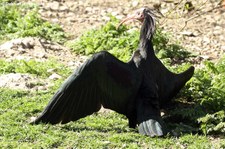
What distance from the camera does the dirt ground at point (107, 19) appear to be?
9.09m

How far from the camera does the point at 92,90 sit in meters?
6.43

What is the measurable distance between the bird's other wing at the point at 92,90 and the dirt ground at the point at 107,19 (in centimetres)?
155

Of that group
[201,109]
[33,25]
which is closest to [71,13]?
[33,25]

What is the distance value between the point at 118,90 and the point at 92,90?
26cm

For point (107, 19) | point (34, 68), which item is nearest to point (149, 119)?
point (34, 68)

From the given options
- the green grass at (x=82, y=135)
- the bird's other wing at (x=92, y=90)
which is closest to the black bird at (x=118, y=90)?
the bird's other wing at (x=92, y=90)

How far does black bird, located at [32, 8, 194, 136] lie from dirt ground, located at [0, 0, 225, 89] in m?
1.45

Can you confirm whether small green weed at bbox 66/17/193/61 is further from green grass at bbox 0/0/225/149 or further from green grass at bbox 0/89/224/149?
green grass at bbox 0/89/224/149

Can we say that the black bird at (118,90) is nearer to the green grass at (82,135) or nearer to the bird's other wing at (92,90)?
the bird's other wing at (92,90)

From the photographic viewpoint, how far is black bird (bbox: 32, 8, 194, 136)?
6.34 m

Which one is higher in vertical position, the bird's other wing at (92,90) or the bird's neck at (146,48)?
the bird's neck at (146,48)

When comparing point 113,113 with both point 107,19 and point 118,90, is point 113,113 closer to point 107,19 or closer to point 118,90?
point 118,90

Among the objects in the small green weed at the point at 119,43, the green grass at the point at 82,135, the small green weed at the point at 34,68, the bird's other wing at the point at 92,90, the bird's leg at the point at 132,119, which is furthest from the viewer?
the small green weed at the point at 119,43

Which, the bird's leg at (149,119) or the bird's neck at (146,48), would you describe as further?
the bird's neck at (146,48)
